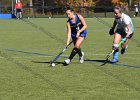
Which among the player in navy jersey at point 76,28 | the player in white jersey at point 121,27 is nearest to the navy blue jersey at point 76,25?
the player in navy jersey at point 76,28

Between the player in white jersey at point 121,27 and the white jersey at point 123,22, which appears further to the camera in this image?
the white jersey at point 123,22

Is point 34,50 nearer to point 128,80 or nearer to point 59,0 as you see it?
point 128,80

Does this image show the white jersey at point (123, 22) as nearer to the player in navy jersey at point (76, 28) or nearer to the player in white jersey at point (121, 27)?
the player in white jersey at point (121, 27)

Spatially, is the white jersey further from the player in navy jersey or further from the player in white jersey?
the player in navy jersey

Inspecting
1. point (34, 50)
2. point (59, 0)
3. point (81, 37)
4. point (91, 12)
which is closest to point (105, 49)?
point (34, 50)

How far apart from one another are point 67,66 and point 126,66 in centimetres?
157

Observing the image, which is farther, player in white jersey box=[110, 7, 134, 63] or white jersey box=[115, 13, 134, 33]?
white jersey box=[115, 13, 134, 33]

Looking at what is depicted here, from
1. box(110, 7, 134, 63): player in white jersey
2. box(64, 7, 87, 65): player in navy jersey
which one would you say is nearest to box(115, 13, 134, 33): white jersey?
box(110, 7, 134, 63): player in white jersey

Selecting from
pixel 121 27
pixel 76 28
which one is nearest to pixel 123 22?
pixel 121 27

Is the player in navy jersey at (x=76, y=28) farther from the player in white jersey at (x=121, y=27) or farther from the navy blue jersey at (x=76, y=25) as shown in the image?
the player in white jersey at (x=121, y=27)

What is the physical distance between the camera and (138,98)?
8.43 meters

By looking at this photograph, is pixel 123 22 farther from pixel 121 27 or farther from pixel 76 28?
pixel 76 28

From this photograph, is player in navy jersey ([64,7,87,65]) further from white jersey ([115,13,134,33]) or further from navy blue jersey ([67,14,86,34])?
white jersey ([115,13,134,33])

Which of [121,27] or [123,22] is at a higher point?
[123,22]
